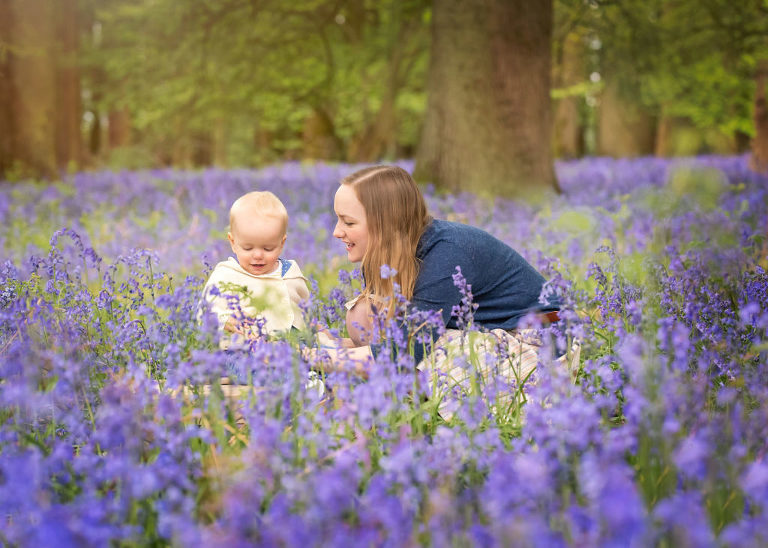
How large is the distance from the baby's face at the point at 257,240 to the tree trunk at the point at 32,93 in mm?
9835

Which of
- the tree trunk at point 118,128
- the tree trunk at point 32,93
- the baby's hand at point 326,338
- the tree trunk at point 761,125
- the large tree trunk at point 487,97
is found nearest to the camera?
the baby's hand at point 326,338

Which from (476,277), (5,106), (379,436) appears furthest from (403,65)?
(379,436)

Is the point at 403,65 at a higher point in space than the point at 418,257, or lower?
higher

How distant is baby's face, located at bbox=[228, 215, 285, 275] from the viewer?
11.7 ft

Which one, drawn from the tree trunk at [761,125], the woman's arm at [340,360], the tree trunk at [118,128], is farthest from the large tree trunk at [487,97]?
the tree trunk at [118,128]

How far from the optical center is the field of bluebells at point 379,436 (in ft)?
5.24

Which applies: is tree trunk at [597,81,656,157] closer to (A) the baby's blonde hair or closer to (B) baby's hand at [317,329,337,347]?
(A) the baby's blonde hair

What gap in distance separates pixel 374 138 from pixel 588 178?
6906mm

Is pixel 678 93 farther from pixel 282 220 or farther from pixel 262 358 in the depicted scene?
pixel 262 358

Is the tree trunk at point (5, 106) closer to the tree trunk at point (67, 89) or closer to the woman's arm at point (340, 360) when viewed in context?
the tree trunk at point (67, 89)

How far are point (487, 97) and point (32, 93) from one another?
25.7ft

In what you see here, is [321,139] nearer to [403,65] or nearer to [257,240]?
[403,65]

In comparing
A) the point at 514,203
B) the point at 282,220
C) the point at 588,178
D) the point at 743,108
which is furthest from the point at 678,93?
the point at 282,220

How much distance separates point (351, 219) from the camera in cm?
359
